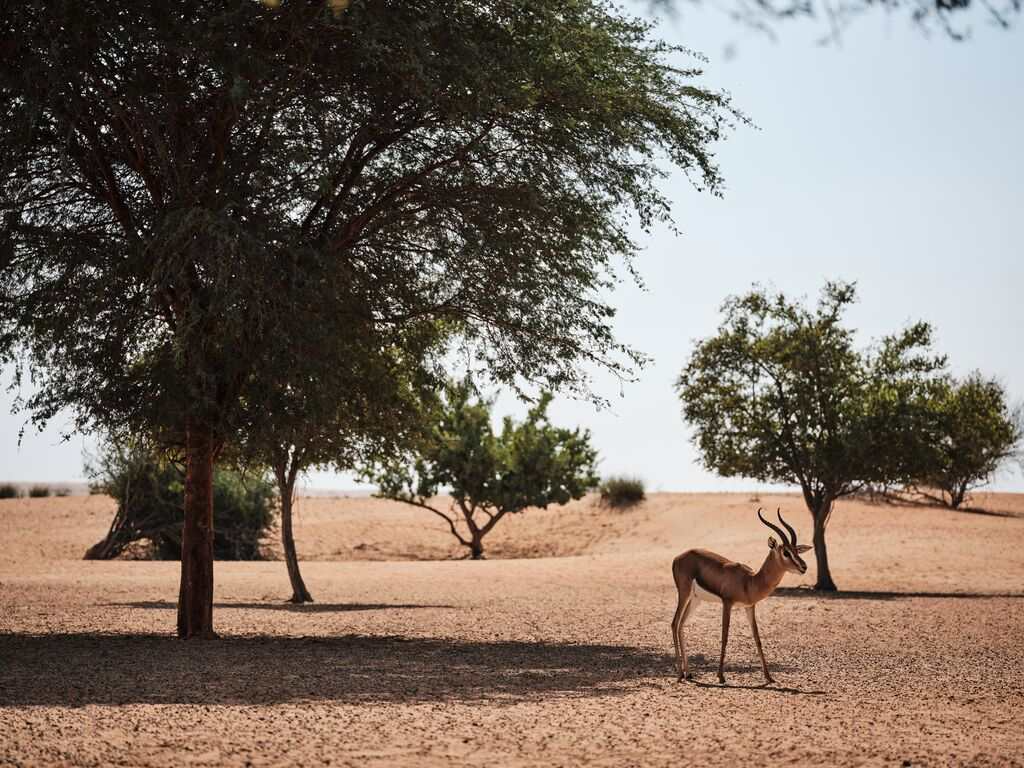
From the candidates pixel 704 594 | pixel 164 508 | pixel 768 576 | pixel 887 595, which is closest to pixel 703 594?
pixel 704 594

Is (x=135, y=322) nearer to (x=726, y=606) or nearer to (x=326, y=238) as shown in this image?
(x=326, y=238)

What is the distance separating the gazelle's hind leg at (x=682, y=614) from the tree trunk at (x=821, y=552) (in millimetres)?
18318

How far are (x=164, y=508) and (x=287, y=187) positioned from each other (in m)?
25.8

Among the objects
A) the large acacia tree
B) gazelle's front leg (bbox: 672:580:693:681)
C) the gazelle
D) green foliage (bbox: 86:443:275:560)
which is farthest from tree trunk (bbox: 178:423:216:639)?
green foliage (bbox: 86:443:275:560)

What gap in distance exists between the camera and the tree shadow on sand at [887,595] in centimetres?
2955

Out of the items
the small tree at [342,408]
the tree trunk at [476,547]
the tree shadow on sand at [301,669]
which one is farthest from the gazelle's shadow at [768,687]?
the tree trunk at [476,547]

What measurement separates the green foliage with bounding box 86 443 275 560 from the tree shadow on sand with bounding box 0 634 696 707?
2256cm

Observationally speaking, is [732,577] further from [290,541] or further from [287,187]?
[290,541]

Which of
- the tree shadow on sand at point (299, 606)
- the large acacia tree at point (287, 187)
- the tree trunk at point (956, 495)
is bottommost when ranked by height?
the tree shadow on sand at point (299, 606)

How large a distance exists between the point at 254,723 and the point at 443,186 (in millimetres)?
9841

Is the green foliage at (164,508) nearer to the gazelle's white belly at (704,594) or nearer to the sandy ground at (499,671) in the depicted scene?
the sandy ground at (499,671)

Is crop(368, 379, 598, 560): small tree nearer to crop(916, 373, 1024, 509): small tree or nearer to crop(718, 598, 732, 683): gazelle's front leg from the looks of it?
crop(916, 373, 1024, 509): small tree

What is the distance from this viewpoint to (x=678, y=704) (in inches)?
471

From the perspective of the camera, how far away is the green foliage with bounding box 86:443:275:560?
136 ft
